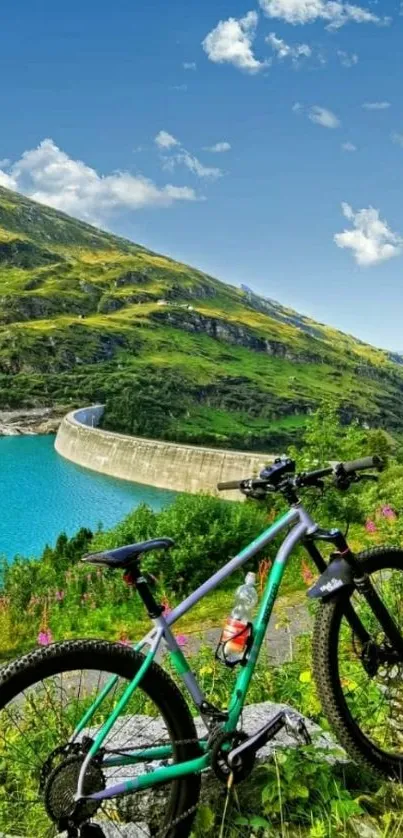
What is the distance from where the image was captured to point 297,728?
3.96m

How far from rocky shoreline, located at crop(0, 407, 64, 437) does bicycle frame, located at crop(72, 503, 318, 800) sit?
114 meters

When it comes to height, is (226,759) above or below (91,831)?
above

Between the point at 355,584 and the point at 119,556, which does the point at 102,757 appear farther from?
the point at 355,584

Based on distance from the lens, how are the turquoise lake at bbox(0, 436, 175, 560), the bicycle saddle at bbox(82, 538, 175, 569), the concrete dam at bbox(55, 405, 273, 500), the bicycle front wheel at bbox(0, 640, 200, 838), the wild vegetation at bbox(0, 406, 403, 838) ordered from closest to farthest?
the bicycle front wheel at bbox(0, 640, 200, 838) → the bicycle saddle at bbox(82, 538, 175, 569) → the wild vegetation at bbox(0, 406, 403, 838) → the turquoise lake at bbox(0, 436, 175, 560) → the concrete dam at bbox(55, 405, 273, 500)

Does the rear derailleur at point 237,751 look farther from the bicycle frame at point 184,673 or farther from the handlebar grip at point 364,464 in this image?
the handlebar grip at point 364,464

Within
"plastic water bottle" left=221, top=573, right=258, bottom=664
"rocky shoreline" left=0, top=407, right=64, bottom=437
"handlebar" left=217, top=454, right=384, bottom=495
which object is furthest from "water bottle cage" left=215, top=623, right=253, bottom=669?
"rocky shoreline" left=0, top=407, right=64, bottom=437

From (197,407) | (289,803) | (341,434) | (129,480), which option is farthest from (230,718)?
(197,407)

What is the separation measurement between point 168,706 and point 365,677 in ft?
5.14

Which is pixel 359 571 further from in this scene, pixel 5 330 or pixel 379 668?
pixel 5 330

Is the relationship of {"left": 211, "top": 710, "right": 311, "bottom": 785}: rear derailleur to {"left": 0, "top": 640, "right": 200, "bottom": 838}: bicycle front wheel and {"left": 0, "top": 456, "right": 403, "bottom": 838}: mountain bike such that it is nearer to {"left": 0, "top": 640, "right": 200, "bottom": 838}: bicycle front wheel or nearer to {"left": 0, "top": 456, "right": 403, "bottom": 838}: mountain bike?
{"left": 0, "top": 456, "right": 403, "bottom": 838}: mountain bike

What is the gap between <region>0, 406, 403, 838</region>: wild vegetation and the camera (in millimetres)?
3676

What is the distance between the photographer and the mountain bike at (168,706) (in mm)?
3143

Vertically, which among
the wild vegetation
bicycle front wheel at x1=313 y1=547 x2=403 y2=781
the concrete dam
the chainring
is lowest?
the concrete dam

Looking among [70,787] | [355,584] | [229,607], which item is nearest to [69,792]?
[70,787]
